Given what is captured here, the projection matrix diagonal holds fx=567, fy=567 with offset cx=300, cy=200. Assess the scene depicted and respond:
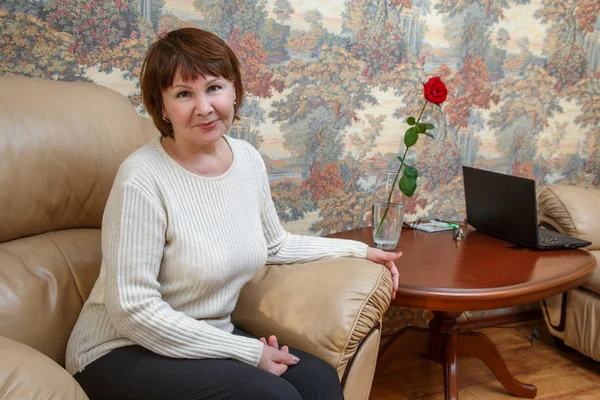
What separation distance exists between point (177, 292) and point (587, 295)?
5.68ft

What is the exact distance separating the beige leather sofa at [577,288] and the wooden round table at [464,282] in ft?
1.23

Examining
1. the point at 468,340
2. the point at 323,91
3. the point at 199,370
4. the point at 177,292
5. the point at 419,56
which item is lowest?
the point at 468,340

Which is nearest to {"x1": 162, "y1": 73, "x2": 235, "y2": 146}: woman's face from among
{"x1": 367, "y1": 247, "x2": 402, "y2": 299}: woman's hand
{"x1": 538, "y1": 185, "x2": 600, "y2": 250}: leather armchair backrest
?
{"x1": 367, "y1": 247, "x2": 402, "y2": 299}: woman's hand

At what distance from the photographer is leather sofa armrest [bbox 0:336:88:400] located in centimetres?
92

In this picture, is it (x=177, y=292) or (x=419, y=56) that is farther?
(x=419, y=56)

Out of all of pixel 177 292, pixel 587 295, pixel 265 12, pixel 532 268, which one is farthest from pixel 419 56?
pixel 177 292

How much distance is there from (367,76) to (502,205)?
0.72 metres

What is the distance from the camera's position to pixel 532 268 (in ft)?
5.73

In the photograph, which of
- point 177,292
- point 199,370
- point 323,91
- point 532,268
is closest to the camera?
point 199,370

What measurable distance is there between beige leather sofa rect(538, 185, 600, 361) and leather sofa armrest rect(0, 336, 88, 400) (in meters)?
1.96

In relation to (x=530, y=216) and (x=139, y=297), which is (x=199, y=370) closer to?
(x=139, y=297)

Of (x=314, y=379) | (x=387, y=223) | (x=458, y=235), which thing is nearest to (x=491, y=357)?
(x=458, y=235)

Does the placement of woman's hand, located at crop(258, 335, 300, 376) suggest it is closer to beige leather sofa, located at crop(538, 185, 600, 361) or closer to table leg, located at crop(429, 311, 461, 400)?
table leg, located at crop(429, 311, 461, 400)

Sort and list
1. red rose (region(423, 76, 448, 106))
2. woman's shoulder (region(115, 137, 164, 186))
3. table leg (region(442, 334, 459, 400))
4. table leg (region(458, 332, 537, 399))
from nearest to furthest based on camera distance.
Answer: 1. woman's shoulder (region(115, 137, 164, 186))
2. red rose (region(423, 76, 448, 106))
3. table leg (region(442, 334, 459, 400))
4. table leg (region(458, 332, 537, 399))
